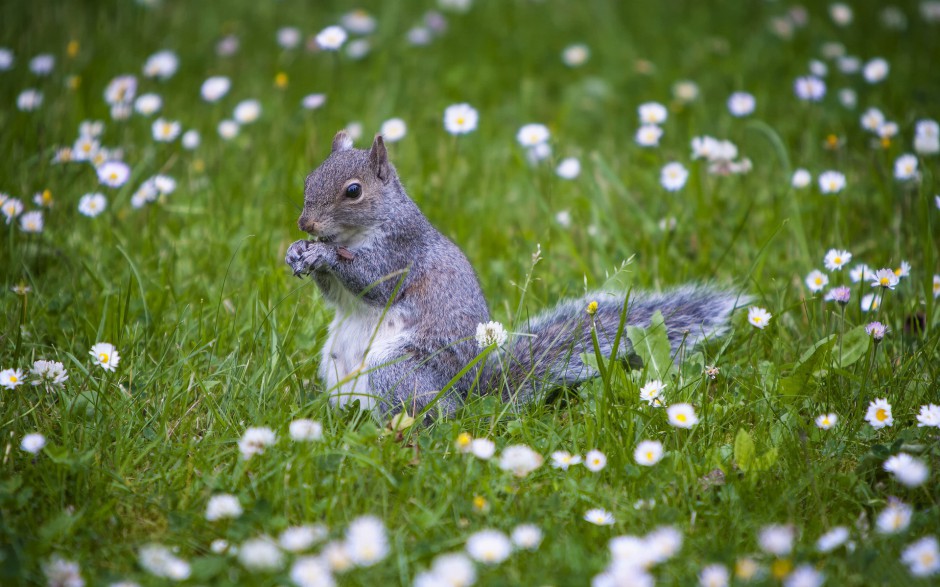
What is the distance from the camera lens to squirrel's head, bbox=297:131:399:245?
113 inches

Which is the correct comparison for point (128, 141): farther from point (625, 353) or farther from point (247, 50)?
point (625, 353)

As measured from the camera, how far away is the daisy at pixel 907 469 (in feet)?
6.82

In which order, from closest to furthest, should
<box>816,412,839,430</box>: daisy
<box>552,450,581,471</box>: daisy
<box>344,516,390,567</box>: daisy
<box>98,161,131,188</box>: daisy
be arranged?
1. <box>344,516,390,567</box>: daisy
2. <box>552,450,581,471</box>: daisy
3. <box>816,412,839,430</box>: daisy
4. <box>98,161,131,188</box>: daisy

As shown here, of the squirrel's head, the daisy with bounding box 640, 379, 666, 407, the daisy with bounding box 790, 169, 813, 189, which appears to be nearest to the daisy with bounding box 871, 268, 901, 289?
the daisy with bounding box 640, 379, 666, 407

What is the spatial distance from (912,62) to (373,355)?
434 cm

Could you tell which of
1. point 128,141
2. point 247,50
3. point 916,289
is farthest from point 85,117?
point 916,289

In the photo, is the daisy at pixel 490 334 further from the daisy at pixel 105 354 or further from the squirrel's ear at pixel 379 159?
the daisy at pixel 105 354

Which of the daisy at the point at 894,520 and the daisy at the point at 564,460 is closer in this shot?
the daisy at the point at 894,520

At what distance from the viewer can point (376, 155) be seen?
298cm

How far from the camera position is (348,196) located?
2.92 metres

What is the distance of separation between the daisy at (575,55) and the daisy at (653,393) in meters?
3.20

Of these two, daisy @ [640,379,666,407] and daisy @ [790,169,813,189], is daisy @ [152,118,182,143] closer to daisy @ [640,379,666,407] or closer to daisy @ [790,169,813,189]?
daisy @ [640,379,666,407]

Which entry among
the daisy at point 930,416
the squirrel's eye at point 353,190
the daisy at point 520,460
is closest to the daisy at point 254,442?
the daisy at point 520,460

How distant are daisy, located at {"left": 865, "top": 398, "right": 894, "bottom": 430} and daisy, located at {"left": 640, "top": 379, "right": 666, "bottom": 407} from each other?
22.1 inches
